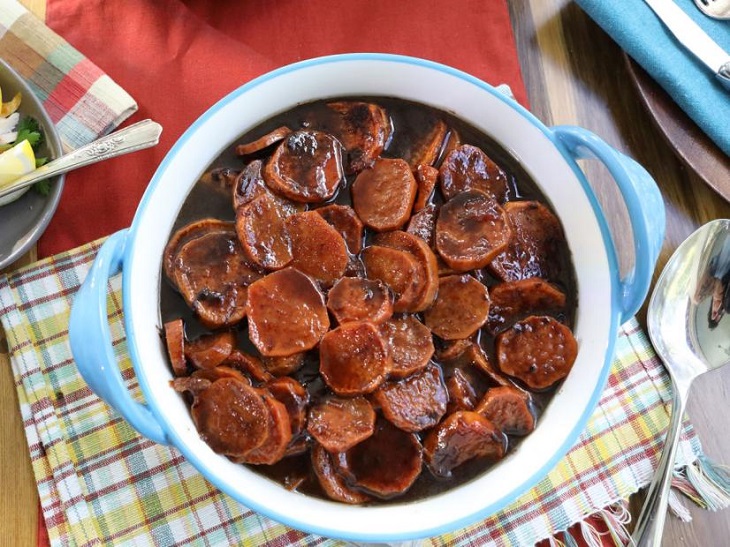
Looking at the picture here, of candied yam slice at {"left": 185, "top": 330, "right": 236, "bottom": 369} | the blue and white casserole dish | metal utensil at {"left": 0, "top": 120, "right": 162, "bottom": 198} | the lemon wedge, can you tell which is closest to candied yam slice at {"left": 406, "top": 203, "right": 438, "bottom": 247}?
the blue and white casserole dish

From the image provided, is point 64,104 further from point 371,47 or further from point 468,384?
point 468,384

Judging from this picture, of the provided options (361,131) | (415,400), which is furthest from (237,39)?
(415,400)

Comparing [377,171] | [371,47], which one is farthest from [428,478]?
[371,47]

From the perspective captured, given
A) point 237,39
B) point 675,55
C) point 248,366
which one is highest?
point 237,39

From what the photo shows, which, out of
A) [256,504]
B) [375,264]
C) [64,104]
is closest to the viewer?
[256,504]

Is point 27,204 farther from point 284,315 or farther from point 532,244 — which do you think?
point 532,244

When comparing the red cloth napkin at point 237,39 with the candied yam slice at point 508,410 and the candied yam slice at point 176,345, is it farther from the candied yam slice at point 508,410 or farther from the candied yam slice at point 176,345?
the candied yam slice at point 508,410

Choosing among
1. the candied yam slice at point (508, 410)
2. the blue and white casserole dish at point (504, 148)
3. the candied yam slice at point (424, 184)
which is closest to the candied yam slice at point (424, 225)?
the candied yam slice at point (424, 184)
